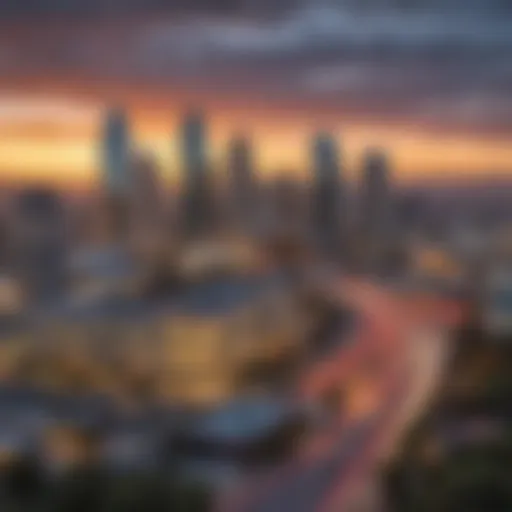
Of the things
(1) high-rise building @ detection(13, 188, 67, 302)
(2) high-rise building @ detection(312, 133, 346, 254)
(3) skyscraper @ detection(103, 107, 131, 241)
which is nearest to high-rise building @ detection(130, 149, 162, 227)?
(3) skyscraper @ detection(103, 107, 131, 241)

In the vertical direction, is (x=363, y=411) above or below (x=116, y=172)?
below

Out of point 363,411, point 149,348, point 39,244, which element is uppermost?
point 39,244

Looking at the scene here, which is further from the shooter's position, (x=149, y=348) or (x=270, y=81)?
(x=270, y=81)

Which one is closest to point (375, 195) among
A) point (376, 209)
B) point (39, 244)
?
point (376, 209)

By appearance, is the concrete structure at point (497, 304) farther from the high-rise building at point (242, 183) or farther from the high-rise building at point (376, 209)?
the high-rise building at point (242, 183)

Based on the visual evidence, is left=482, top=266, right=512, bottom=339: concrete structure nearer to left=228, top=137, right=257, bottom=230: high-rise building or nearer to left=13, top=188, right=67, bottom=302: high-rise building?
left=228, top=137, right=257, bottom=230: high-rise building

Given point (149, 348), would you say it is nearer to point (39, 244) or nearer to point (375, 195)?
point (39, 244)

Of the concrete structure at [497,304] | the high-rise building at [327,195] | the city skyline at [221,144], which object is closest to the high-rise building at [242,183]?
the city skyline at [221,144]
